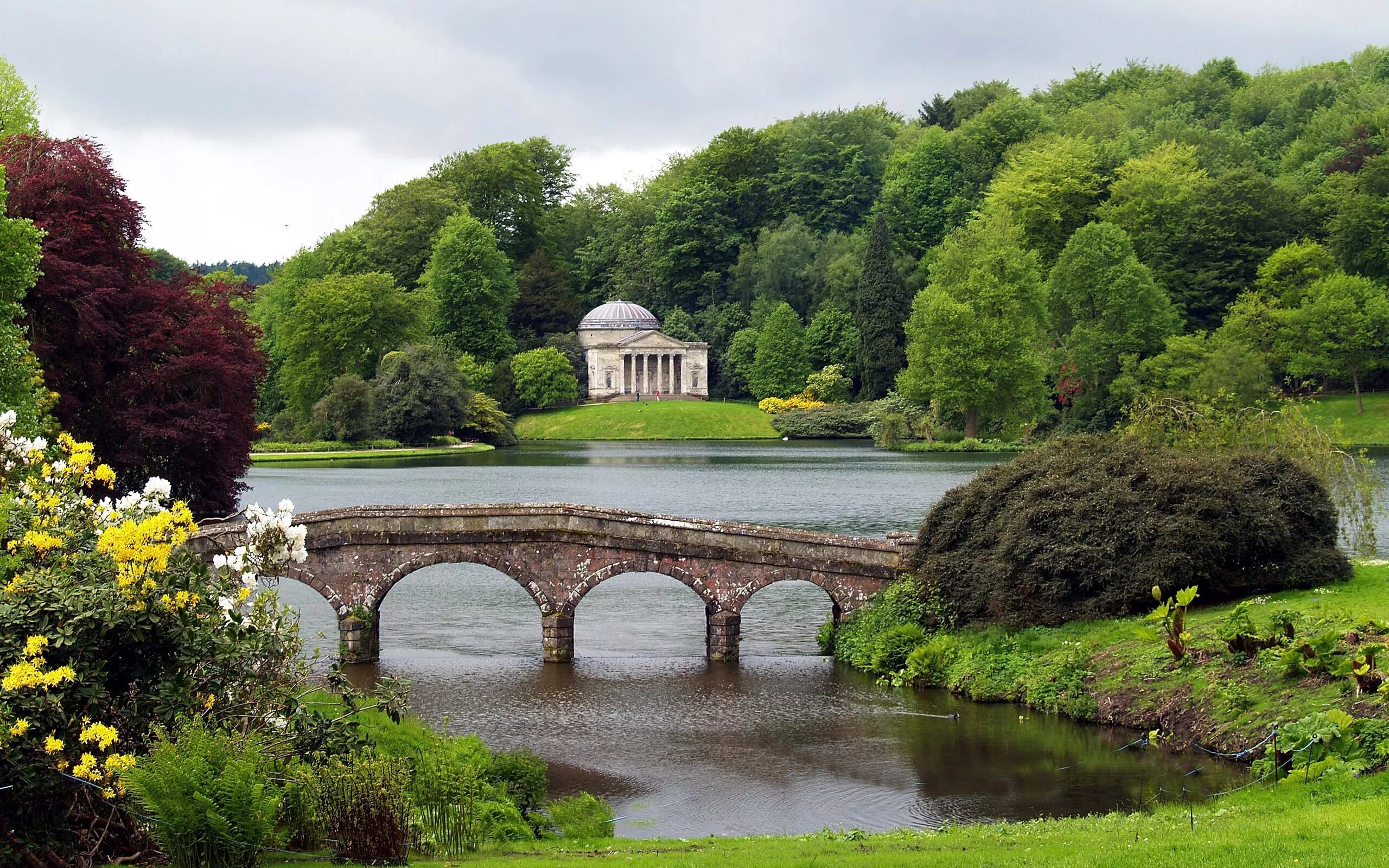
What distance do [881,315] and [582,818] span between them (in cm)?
8812

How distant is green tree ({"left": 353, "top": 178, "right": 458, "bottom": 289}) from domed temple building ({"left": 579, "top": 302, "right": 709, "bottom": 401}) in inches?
627

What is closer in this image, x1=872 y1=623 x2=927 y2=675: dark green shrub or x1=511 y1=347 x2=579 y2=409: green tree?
x1=872 y1=623 x2=927 y2=675: dark green shrub

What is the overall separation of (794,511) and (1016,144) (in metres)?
73.4

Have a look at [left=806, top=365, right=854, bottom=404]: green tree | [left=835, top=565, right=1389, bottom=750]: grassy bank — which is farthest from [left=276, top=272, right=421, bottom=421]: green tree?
[left=835, top=565, right=1389, bottom=750]: grassy bank

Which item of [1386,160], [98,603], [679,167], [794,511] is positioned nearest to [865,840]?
[98,603]

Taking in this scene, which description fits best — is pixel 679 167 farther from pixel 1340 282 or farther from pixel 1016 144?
pixel 1340 282

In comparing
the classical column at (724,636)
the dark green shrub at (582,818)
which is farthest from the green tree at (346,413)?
the dark green shrub at (582,818)

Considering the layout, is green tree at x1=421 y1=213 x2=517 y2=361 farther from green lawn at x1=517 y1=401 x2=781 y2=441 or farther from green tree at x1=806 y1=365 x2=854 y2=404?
green tree at x1=806 y1=365 x2=854 y2=404

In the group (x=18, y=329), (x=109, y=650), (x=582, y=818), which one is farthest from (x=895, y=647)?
(x=18, y=329)

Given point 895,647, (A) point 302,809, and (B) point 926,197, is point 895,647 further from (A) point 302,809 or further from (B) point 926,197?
(B) point 926,197

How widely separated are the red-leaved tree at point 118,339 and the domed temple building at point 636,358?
84.5m

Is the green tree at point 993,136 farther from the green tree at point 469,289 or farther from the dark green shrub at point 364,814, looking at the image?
the dark green shrub at point 364,814

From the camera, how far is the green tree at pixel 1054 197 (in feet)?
319

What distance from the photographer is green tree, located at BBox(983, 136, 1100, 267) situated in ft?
319
